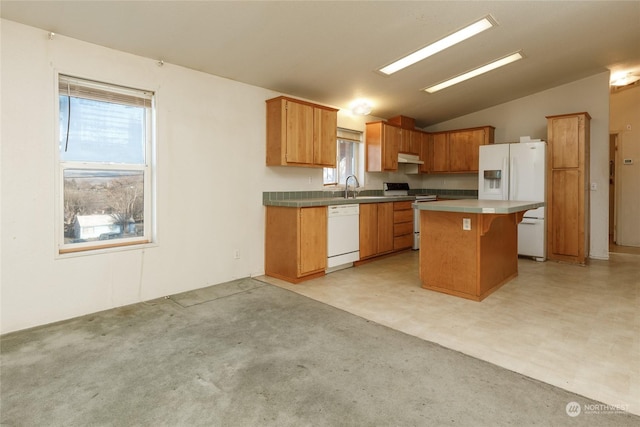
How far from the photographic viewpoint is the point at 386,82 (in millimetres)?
4590

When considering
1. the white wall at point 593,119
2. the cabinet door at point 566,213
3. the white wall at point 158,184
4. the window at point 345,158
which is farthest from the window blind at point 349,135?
the cabinet door at point 566,213

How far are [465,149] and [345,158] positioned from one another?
7.59 ft

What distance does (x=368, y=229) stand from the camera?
4.96 m

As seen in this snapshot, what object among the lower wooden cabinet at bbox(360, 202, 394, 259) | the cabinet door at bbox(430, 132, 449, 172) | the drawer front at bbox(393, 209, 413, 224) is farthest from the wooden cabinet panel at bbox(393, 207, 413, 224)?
the cabinet door at bbox(430, 132, 449, 172)

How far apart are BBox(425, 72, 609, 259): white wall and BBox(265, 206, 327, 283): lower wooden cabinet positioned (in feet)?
13.6

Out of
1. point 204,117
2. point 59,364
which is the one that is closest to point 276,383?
point 59,364

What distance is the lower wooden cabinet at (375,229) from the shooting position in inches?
192

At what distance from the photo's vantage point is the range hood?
238 inches

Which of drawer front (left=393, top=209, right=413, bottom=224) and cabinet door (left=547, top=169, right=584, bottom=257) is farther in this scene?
drawer front (left=393, top=209, right=413, bottom=224)

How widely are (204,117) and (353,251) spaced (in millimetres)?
2512

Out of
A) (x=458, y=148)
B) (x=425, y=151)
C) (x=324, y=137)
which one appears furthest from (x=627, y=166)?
(x=324, y=137)
